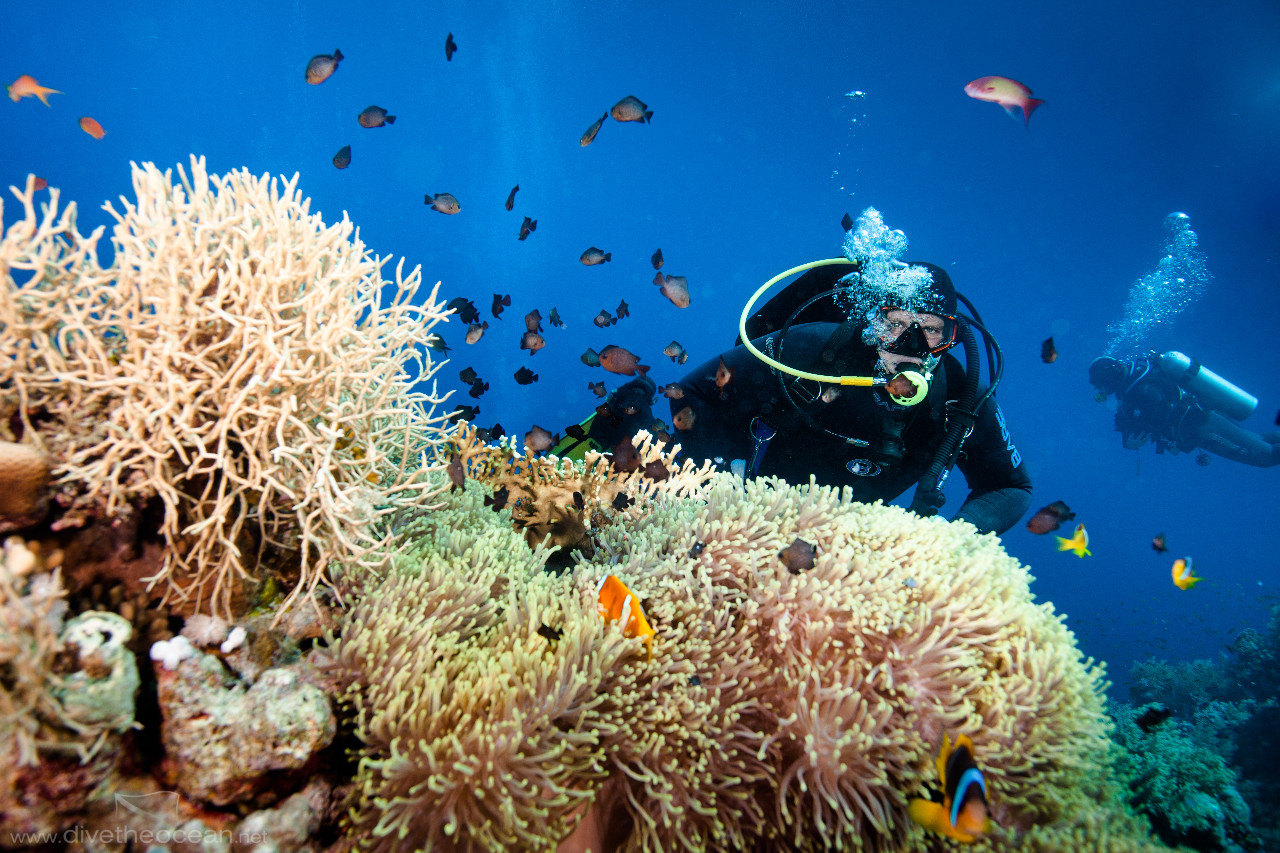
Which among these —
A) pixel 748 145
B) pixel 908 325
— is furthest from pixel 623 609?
pixel 748 145

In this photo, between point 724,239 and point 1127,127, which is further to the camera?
point 724,239

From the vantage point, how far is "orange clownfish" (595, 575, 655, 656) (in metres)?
2.04

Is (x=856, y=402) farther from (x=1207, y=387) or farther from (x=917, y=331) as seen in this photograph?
(x=1207, y=387)

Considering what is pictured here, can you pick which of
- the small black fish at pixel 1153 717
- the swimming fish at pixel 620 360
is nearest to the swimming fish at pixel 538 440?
the swimming fish at pixel 620 360

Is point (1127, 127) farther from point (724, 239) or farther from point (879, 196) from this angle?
point (724, 239)

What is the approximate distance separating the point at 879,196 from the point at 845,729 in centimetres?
5179

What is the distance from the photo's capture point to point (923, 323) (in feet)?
14.5

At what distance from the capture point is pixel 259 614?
199 centimetres

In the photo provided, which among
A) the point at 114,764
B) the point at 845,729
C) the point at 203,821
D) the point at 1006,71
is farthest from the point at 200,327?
the point at 1006,71

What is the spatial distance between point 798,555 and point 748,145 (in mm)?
52373

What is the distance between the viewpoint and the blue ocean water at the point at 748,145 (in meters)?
28.1

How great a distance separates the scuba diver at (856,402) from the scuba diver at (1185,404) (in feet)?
51.1

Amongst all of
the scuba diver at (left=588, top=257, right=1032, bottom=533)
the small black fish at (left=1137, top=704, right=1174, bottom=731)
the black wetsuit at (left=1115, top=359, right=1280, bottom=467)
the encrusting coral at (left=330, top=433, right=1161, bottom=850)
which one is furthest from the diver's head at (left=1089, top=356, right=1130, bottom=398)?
the encrusting coral at (left=330, top=433, right=1161, bottom=850)

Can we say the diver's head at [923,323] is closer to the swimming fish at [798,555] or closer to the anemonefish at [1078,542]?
the anemonefish at [1078,542]
